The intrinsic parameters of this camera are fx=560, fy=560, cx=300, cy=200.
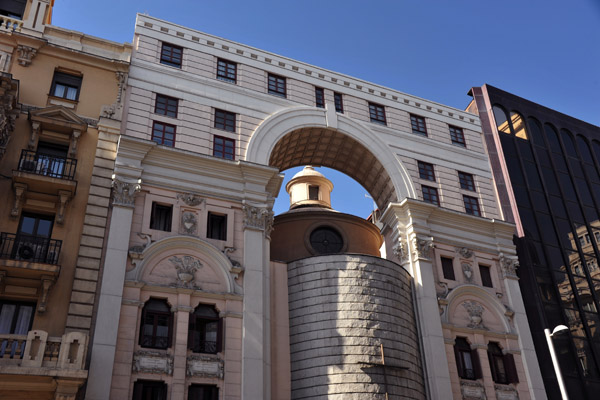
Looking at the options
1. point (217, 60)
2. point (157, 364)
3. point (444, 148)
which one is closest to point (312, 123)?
point (217, 60)

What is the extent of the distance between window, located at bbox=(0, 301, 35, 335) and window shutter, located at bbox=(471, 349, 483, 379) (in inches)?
901

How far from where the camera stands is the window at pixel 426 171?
123ft

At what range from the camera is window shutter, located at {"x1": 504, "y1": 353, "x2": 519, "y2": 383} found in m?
31.5

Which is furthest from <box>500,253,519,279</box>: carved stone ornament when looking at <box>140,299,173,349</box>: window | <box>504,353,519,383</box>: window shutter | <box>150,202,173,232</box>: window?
<box>140,299,173,349</box>: window

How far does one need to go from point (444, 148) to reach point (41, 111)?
84.4 feet

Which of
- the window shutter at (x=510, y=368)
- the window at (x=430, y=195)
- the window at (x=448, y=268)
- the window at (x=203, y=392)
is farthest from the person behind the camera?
the window at (x=430, y=195)

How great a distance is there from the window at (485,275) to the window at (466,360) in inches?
172

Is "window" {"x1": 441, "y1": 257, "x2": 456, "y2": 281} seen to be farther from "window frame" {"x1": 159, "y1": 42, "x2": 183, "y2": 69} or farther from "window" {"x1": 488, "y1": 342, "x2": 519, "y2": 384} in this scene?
"window frame" {"x1": 159, "y1": 42, "x2": 183, "y2": 69}

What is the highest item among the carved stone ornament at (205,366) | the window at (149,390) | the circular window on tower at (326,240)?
the circular window on tower at (326,240)

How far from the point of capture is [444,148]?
129 feet

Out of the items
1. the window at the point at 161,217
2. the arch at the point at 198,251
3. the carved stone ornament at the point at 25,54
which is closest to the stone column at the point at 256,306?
the arch at the point at 198,251

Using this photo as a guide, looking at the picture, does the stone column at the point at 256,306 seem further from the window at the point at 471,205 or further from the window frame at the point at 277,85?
the window at the point at 471,205

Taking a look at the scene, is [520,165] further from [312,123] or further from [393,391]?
[393,391]

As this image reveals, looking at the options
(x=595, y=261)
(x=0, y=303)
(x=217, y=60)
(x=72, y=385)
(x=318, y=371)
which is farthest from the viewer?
(x=595, y=261)
